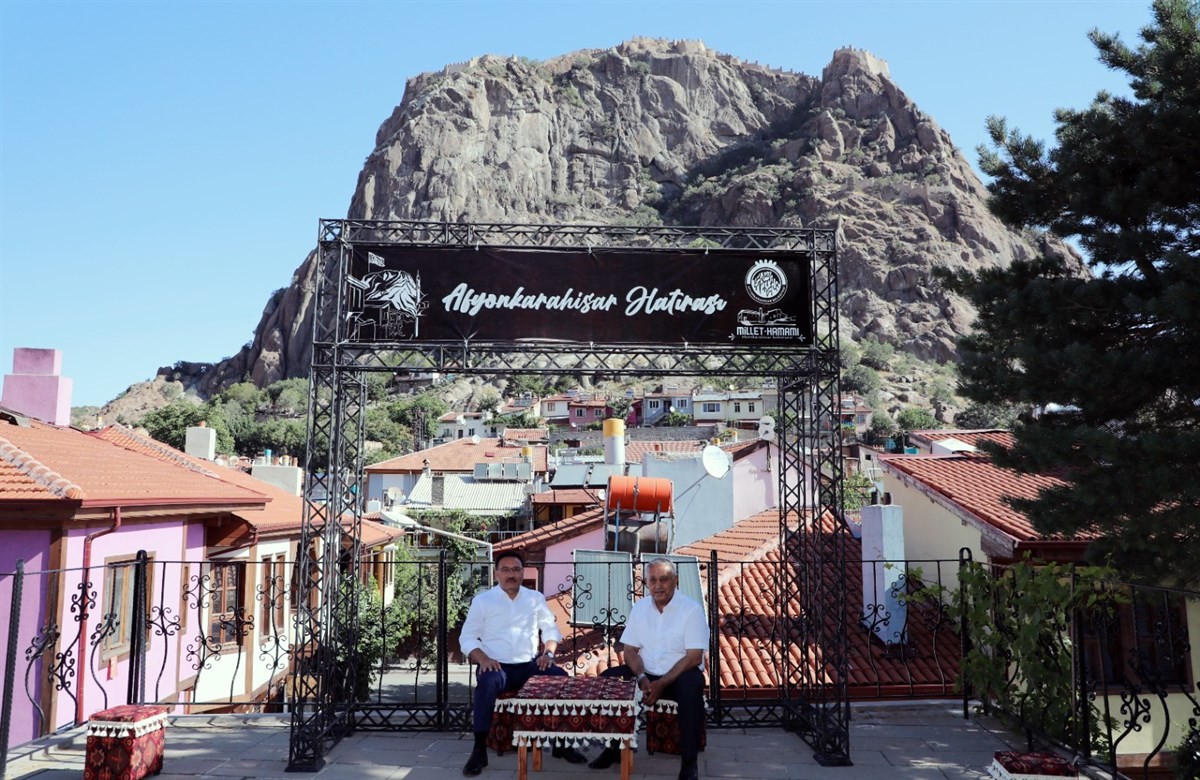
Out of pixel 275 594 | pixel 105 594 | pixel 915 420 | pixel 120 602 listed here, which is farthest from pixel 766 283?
pixel 915 420

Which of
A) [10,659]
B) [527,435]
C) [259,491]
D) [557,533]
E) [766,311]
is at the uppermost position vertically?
[527,435]

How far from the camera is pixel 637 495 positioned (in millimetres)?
11953

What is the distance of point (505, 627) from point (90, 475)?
610 cm

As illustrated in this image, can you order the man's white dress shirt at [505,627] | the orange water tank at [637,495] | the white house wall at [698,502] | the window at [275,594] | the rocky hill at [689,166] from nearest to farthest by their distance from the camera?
the man's white dress shirt at [505,627] → the orange water tank at [637,495] → the window at [275,594] → the white house wall at [698,502] → the rocky hill at [689,166]

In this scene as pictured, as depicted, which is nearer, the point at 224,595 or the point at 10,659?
the point at 10,659

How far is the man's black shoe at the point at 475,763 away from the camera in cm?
502

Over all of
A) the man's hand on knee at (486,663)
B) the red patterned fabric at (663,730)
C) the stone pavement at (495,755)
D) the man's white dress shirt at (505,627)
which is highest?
the man's white dress shirt at (505,627)

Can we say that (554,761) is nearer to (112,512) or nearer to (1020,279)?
(112,512)

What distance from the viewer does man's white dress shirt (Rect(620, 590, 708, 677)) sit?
5094 millimetres

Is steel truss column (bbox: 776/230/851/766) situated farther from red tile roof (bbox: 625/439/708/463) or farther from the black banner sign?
red tile roof (bbox: 625/439/708/463)

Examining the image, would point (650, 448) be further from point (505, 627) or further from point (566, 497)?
point (505, 627)

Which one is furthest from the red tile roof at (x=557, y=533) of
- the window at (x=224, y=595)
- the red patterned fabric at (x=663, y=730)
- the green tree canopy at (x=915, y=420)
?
the green tree canopy at (x=915, y=420)

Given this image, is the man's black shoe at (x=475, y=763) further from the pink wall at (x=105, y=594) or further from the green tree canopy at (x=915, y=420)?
the green tree canopy at (x=915, y=420)

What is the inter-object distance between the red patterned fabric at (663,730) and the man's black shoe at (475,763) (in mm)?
1080
